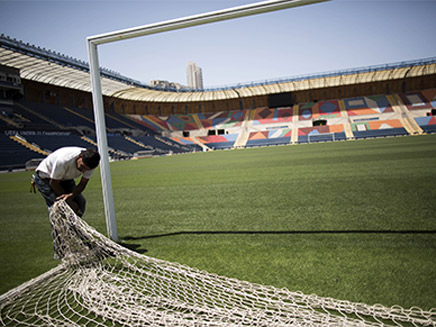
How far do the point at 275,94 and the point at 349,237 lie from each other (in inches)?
1865

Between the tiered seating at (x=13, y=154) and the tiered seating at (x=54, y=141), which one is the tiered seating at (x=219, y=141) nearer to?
the tiered seating at (x=54, y=141)

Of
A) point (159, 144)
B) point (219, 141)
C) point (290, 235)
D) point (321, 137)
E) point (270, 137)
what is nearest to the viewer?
point (290, 235)

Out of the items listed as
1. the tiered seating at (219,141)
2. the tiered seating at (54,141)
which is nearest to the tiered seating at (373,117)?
the tiered seating at (219,141)

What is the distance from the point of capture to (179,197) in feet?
23.5

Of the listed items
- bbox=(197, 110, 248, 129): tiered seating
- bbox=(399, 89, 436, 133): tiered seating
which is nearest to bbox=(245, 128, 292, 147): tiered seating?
bbox=(197, 110, 248, 129): tiered seating

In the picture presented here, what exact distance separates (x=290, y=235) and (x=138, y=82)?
43616 mm

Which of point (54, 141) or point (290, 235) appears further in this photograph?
point (54, 141)

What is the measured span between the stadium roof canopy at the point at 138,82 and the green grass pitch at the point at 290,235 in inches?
989

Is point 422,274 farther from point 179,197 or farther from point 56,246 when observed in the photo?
point 179,197

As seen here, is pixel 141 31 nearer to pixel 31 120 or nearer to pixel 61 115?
pixel 31 120

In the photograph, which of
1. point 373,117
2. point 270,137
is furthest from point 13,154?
point 373,117

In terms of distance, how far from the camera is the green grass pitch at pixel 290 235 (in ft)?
8.85

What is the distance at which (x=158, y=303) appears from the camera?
2426 mm

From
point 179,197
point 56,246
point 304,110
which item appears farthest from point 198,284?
point 304,110
